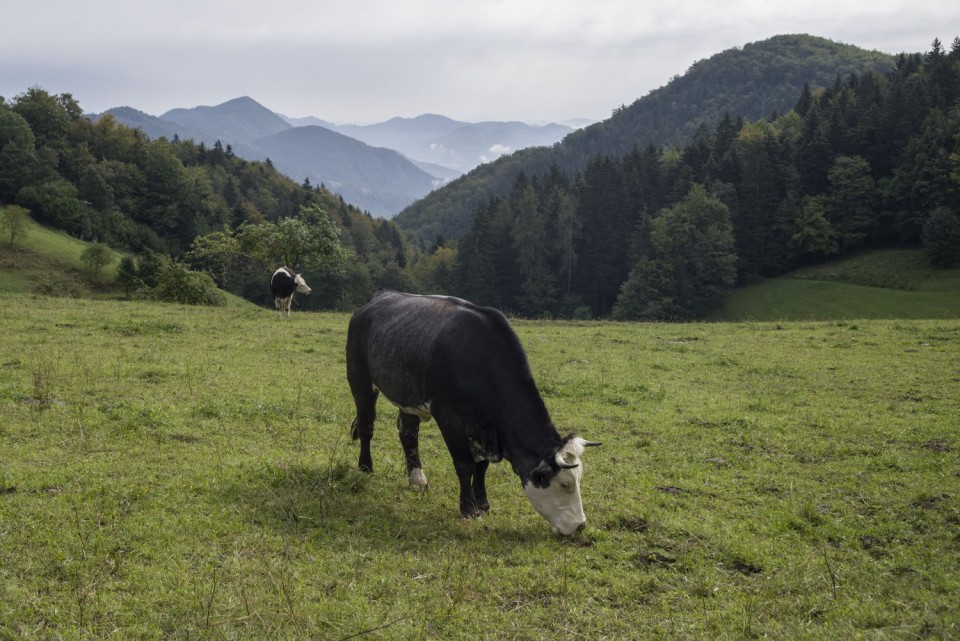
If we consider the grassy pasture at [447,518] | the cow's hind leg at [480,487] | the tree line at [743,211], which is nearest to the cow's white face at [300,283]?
the grassy pasture at [447,518]

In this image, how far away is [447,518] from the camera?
7.98 meters

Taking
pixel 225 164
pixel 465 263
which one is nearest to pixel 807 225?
pixel 465 263

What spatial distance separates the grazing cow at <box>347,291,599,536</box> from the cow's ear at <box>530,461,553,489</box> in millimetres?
11

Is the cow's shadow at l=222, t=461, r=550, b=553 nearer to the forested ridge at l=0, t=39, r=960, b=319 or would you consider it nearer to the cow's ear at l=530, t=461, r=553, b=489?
the cow's ear at l=530, t=461, r=553, b=489

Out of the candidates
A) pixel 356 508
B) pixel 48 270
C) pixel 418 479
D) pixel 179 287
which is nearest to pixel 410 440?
pixel 418 479

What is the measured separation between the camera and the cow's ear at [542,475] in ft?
24.0

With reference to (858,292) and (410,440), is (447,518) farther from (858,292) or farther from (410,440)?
(858,292)

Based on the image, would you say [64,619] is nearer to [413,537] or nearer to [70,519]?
[70,519]

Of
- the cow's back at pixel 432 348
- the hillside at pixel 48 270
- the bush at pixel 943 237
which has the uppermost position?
the bush at pixel 943 237

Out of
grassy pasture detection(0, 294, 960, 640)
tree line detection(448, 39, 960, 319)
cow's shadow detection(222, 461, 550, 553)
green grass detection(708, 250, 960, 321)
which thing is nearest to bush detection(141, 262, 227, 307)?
grassy pasture detection(0, 294, 960, 640)

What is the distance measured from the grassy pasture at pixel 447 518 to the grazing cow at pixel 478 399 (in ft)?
1.75

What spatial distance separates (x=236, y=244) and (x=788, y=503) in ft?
131

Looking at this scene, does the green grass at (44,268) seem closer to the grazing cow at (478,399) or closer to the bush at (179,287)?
the bush at (179,287)

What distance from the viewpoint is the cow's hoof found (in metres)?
8.95
